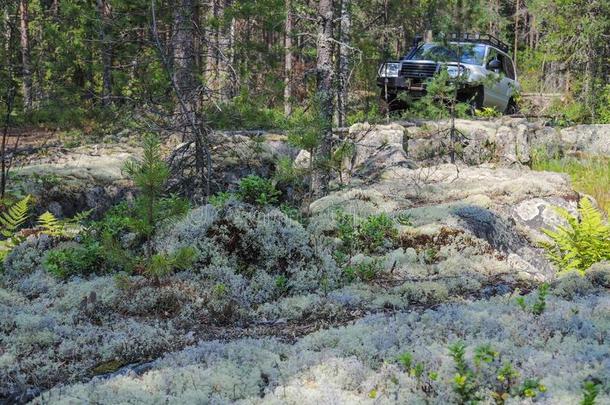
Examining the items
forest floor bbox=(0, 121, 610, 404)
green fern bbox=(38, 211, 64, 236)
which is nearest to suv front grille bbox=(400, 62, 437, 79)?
forest floor bbox=(0, 121, 610, 404)

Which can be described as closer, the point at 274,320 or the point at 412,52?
the point at 274,320

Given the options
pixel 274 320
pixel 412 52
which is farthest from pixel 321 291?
pixel 412 52

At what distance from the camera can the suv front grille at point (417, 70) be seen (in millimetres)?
14062

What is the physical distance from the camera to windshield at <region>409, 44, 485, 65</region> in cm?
1143

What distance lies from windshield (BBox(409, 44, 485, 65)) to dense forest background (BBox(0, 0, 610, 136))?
420 mm

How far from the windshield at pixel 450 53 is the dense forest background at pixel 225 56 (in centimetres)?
42

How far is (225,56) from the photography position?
7.91 metres

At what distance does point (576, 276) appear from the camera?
496 cm

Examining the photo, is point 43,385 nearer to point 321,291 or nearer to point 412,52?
point 321,291

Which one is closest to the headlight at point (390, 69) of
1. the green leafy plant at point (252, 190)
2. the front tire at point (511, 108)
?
the front tire at point (511, 108)

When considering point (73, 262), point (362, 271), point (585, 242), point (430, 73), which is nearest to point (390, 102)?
point (430, 73)

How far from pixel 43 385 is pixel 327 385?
1.73 m

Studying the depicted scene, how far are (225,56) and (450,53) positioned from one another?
689cm

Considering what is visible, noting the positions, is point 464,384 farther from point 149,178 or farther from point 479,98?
point 479,98
